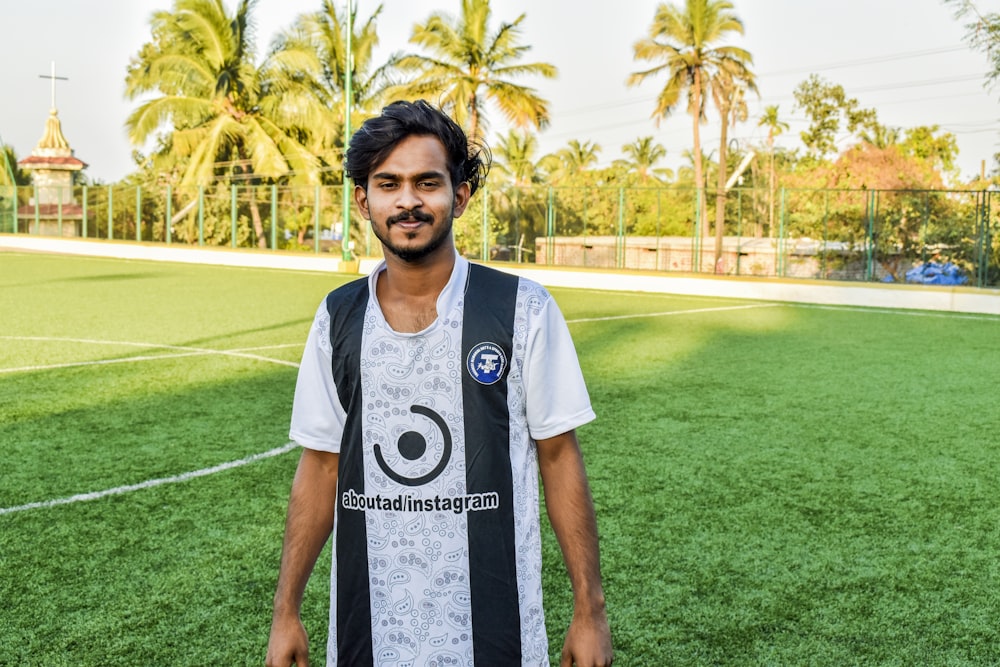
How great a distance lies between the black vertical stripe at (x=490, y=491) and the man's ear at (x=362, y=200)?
319mm

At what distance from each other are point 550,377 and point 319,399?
0.45 meters

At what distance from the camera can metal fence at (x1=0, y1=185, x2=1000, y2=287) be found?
20172 mm

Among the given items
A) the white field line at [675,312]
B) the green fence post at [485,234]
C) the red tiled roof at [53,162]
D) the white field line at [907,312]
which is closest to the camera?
the white field line at [675,312]

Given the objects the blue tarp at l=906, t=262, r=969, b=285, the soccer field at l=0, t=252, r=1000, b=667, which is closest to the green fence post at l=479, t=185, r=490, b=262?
the blue tarp at l=906, t=262, r=969, b=285

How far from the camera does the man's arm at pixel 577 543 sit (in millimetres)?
2035

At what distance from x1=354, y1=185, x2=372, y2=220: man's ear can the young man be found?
0.06 m

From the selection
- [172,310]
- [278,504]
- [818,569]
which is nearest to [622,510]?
[818,569]

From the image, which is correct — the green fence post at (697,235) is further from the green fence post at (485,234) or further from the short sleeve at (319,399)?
the short sleeve at (319,399)

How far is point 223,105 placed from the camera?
35.8 meters

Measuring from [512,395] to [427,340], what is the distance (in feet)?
0.63

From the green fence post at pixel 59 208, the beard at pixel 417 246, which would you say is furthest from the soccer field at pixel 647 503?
the green fence post at pixel 59 208

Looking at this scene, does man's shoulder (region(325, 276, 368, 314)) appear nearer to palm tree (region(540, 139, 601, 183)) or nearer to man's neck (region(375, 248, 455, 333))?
man's neck (region(375, 248, 455, 333))

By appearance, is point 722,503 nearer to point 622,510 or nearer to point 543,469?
point 622,510

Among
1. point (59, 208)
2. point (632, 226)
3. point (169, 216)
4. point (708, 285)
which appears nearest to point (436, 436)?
point (708, 285)
